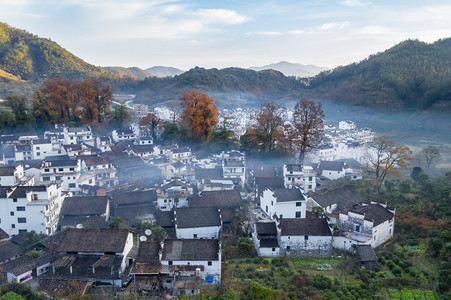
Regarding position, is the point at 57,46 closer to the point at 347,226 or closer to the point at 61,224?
the point at 61,224

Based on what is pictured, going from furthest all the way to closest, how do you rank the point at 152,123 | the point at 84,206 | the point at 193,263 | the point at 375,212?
the point at 152,123 < the point at 84,206 < the point at 375,212 < the point at 193,263

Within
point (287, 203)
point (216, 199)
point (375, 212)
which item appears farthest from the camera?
point (216, 199)

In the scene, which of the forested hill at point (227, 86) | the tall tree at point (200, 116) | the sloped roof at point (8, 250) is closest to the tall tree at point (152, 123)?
the tall tree at point (200, 116)

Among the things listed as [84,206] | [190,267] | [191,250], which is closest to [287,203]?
[191,250]

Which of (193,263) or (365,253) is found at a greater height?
(193,263)

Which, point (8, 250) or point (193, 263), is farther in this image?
point (8, 250)

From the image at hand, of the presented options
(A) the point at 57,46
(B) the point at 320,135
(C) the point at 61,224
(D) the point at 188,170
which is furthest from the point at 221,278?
(A) the point at 57,46

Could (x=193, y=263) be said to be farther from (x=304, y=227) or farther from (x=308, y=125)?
(x=308, y=125)

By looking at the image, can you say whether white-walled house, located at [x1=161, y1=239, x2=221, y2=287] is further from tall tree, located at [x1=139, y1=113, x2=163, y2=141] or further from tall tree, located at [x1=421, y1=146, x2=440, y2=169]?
tall tree, located at [x1=139, y1=113, x2=163, y2=141]
